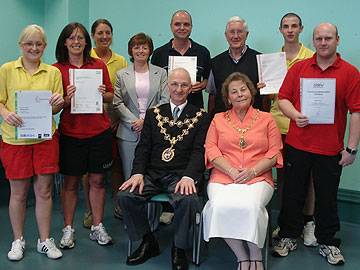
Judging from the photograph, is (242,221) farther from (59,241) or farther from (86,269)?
(59,241)

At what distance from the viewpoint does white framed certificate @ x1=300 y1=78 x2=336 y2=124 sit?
3031mm

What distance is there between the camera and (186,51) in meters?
3.79

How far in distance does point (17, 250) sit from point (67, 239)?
1.22 feet

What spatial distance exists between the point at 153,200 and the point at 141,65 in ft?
3.65

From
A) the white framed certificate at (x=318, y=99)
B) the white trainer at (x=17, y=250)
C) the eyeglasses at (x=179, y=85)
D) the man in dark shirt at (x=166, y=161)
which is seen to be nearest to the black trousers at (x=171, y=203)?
the man in dark shirt at (x=166, y=161)

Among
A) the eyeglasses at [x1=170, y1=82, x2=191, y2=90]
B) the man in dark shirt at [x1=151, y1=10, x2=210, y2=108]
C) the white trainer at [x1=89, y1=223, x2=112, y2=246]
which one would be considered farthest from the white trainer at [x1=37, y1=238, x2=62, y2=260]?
the man in dark shirt at [x1=151, y1=10, x2=210, y2=108]

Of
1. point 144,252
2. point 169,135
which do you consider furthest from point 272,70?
point 144,252

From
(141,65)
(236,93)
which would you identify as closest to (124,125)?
(141,65)

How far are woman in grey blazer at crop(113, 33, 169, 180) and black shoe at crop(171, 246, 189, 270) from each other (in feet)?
2.76

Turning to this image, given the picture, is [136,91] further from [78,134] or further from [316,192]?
[316,192]

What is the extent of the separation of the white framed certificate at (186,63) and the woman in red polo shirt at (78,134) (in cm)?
54

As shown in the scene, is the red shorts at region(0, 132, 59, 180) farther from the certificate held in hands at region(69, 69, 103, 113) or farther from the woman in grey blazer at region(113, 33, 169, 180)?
the woman in grey blazer at region(113, 33, 169, 180)

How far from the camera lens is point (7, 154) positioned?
10.2ft

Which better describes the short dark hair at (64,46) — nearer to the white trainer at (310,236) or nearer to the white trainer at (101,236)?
the white trainer at (101,236)
